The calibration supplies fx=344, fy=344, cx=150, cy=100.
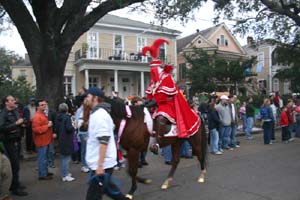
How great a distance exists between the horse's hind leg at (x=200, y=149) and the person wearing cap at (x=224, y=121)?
12.9 ft

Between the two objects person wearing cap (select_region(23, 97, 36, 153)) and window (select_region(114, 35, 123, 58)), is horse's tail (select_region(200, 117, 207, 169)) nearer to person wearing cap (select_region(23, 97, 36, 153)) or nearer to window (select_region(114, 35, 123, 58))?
person wearing cap (select_region(23, 97, 36, 153))

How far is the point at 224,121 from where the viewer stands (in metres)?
11.2

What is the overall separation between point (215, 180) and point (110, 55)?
22.3 metres

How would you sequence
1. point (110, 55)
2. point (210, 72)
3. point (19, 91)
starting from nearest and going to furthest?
point (19, 91)
point (210, 72)
point (110, 55)

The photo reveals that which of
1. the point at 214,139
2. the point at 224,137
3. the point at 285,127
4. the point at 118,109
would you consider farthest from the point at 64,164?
the point at 285,127

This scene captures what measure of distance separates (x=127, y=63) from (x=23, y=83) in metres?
8.50

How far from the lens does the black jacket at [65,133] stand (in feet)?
24.8

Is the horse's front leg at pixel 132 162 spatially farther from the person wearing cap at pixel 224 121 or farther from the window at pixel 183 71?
the window at pixel 183 71

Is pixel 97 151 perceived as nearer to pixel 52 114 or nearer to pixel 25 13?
pixel 52 114

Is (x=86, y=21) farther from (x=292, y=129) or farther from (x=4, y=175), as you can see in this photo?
(x=292, y=129)

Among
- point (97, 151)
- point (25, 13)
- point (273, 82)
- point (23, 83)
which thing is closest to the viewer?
point (97, 151)

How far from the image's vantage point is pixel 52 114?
336 inches

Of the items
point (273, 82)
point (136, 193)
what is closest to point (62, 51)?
point (136, 193)

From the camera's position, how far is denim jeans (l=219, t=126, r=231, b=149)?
11385mm
